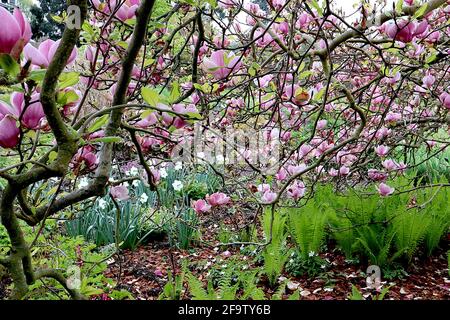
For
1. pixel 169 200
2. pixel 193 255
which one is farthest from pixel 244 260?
pixel 169 200

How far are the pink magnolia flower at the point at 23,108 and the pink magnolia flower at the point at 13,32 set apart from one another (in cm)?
14

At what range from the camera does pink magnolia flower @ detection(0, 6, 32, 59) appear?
532 mm

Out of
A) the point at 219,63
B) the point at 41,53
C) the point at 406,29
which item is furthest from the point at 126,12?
the point at 406,29

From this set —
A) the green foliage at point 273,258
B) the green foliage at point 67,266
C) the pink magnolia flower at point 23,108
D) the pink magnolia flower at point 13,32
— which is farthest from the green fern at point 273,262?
the pink magnolia flower at point 13,32

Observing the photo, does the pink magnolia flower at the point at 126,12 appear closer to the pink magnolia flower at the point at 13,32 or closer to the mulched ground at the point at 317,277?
the pink magnolia flower at the point at 13,32

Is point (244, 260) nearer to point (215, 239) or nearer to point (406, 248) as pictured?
point (215, 239)

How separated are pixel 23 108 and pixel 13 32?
0.55 ft

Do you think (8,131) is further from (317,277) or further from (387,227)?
(387,227)

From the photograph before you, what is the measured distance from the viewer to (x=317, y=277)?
2377 millimetres

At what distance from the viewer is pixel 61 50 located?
602mm

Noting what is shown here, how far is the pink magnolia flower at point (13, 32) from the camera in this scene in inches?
21.0

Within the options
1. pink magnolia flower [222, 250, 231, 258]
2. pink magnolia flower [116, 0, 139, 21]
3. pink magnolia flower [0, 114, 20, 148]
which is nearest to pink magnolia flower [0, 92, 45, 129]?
pink magnolia flower [0, 114, 20, 148]

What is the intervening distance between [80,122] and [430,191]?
8.91ft
